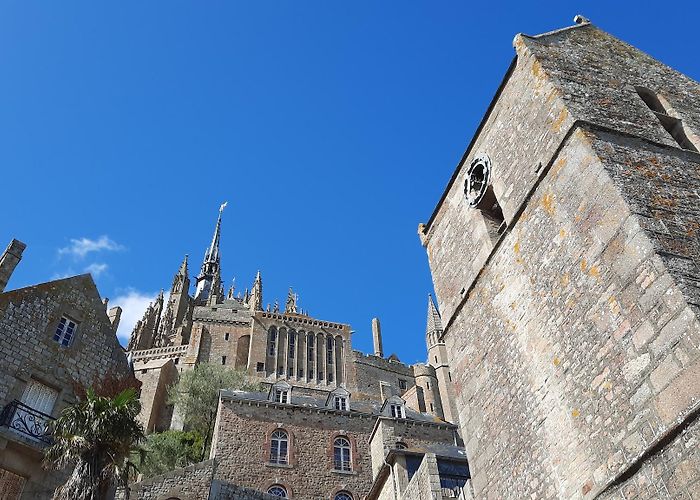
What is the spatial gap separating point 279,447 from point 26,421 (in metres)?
13.1

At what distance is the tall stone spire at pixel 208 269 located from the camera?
83.3 m

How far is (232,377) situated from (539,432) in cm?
3111

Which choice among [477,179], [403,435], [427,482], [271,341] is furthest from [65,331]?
[271,341]

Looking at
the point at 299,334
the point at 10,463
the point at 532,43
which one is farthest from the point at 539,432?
the point at 299,334

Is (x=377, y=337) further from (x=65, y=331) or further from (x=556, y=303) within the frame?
(x=556, y=303)

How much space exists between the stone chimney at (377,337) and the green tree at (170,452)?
91.1ft

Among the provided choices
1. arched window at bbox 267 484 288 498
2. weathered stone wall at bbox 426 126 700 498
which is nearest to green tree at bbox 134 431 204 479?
arched window at bbox 267 484 288 498

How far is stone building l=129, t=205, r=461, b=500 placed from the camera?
23375 millimetres

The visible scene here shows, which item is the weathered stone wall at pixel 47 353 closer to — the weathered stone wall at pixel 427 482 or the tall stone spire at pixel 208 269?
the weathered stone wall at pixel 427 482

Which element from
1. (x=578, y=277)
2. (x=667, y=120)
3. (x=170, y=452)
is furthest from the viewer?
(x=170, y=452)

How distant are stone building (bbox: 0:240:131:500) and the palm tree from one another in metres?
1.43

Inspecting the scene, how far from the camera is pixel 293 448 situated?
2414cm

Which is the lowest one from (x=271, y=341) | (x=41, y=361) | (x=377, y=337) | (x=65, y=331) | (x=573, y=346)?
(x=573, y=346)

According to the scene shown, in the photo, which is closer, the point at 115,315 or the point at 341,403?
the point at 341,403
